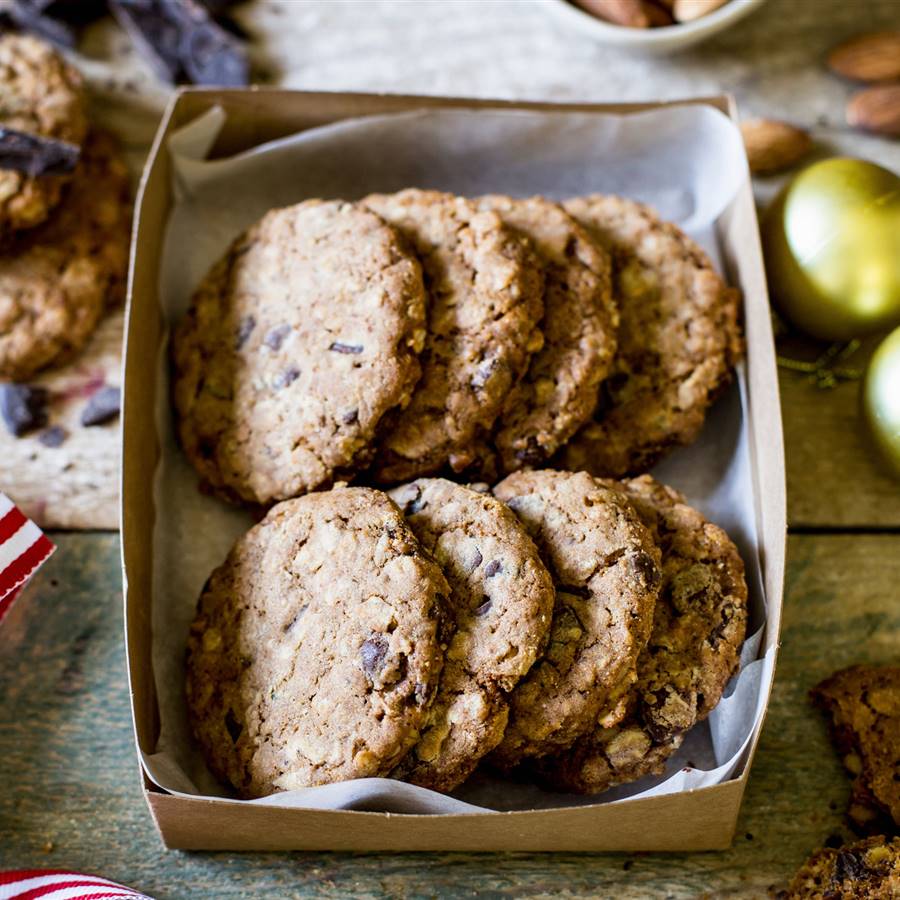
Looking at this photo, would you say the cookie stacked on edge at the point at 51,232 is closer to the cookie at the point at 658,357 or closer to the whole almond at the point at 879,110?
the cookie at the point at 658,357

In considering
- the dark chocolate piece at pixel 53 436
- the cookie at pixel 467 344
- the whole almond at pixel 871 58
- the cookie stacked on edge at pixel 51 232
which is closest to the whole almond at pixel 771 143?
the whole almond at pixel 871 58

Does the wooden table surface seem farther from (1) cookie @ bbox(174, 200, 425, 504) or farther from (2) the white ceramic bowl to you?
(1) cookie @ bbox(174, 200, 425, 504)

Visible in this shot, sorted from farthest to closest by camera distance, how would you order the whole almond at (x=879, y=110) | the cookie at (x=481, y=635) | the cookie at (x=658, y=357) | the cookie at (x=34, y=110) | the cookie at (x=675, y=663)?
the whole almond at (x=879, y=110) → the cookie at (x=34, y=110) → the cookie at (x=658, y=357) → the cookie at (x=675, y=663) → the cookie at (x=481, y=635)

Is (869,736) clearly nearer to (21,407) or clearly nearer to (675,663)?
(675,663)

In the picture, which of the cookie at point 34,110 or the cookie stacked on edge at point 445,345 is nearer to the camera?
the cookie stacked on edge at point 445,345

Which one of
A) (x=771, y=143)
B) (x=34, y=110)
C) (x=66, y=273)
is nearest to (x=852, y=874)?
(x=771, y=143)

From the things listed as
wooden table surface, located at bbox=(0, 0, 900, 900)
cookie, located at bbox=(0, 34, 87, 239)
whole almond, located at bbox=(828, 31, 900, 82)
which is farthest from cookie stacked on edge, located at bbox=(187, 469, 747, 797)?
whole almond, located at bbox=(828, 31, 900, 82)

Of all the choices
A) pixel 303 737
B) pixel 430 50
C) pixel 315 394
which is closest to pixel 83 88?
pixel 430 50

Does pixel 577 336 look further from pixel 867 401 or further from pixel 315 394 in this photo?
pixel 867 401
